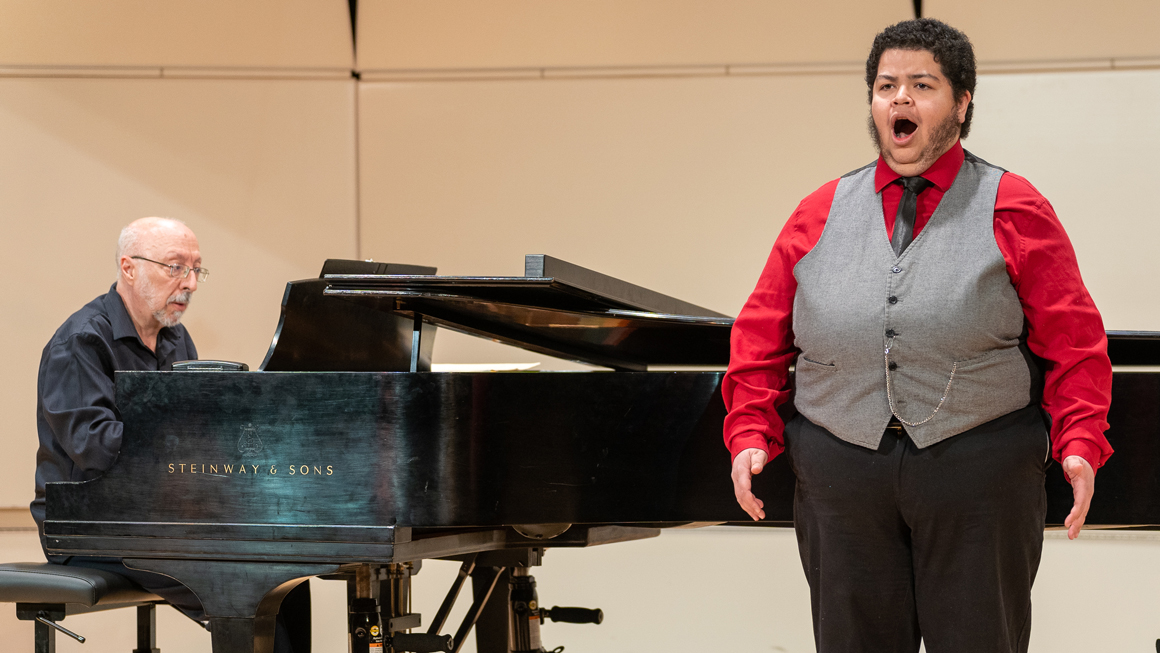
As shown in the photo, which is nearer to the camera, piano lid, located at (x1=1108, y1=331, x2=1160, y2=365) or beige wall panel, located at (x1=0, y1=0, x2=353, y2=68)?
piano lid, located at (x1=1108, y1=331, x2=1160, y2=365)

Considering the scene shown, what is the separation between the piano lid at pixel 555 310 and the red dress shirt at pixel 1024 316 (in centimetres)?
34

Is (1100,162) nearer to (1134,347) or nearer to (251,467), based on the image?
(1134,347)

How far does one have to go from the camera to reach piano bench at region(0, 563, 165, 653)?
84.6 inches

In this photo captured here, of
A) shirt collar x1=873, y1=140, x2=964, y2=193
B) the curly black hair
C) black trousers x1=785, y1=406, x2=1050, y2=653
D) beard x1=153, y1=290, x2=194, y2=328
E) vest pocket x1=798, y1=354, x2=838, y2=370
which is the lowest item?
black trousers x1=785, y1=406, x2=1050, y2=653

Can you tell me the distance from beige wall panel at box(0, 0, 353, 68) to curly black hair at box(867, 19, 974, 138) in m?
2.68

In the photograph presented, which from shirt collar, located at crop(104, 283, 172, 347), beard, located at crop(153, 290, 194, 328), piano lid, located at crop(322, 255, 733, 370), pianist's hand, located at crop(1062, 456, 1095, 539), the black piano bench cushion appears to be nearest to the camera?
pianist's hand, located at crop(1062, 456, 1095, 539)

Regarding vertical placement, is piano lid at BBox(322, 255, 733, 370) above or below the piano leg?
above

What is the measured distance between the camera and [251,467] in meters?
1.77

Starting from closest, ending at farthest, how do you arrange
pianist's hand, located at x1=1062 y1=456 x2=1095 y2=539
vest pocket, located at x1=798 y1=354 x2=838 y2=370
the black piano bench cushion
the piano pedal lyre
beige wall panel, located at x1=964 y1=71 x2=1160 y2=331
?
pianist's hand, located at x1=1062 y1=456 x2=1095 y2=539
vest pocket, located at x1=798 y1=354 x2=838 y2=370
the piano pedal lyre
the black piano bench cushion
beige wall panel, located at x1=964 y1=71 x2=1160 y2=331

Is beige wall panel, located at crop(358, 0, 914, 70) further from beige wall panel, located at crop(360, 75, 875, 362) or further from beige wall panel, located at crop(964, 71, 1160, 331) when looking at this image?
beige wall panel, located at crop(964, 71, 1160, 331)

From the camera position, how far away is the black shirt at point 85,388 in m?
2.19

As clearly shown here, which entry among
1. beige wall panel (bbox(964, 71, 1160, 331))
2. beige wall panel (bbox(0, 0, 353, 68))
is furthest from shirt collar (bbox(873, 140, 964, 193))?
beige wall panel (bbox(0, 0, 353, 68))

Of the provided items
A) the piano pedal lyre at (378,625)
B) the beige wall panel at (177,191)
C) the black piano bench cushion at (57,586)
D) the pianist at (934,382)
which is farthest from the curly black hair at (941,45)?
the beige wall panel at (177,191)

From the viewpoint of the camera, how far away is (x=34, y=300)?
364 centimetres
